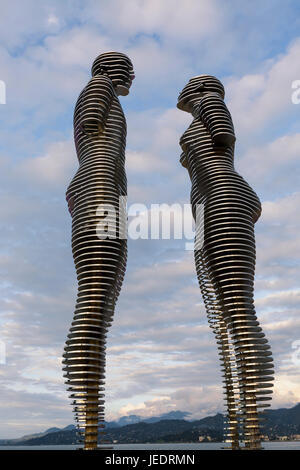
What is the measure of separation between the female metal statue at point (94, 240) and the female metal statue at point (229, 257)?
6.51 m

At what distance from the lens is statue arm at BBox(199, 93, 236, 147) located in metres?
36.7

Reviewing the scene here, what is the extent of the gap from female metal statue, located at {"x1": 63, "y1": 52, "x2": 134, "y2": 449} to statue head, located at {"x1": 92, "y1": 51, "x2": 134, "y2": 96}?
150cm

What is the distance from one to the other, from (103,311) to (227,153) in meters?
17.1

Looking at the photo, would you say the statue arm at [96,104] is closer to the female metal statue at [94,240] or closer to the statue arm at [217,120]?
the female metal statue at [94,240]

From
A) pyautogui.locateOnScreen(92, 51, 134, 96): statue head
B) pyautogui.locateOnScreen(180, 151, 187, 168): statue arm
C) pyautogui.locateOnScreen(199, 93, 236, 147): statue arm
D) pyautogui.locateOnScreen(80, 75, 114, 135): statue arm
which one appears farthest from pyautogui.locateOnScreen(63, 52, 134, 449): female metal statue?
pyautogui.locateOnScreen(199, 93, 236, 147): statue arm

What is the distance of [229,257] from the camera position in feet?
106

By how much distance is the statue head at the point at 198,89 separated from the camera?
4247 centimetres

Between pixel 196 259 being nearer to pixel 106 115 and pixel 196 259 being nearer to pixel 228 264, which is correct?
pixel 228 264

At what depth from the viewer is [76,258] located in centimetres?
3247

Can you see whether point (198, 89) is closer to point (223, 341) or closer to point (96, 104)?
point (96, 104)

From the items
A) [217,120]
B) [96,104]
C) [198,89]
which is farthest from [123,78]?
[217,120]

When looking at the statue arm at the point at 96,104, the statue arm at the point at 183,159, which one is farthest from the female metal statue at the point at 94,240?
the statue arm at the point at 183,159

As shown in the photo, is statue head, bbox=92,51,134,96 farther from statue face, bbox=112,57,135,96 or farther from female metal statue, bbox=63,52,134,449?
female metal statue, bbox=63,52,134,449
